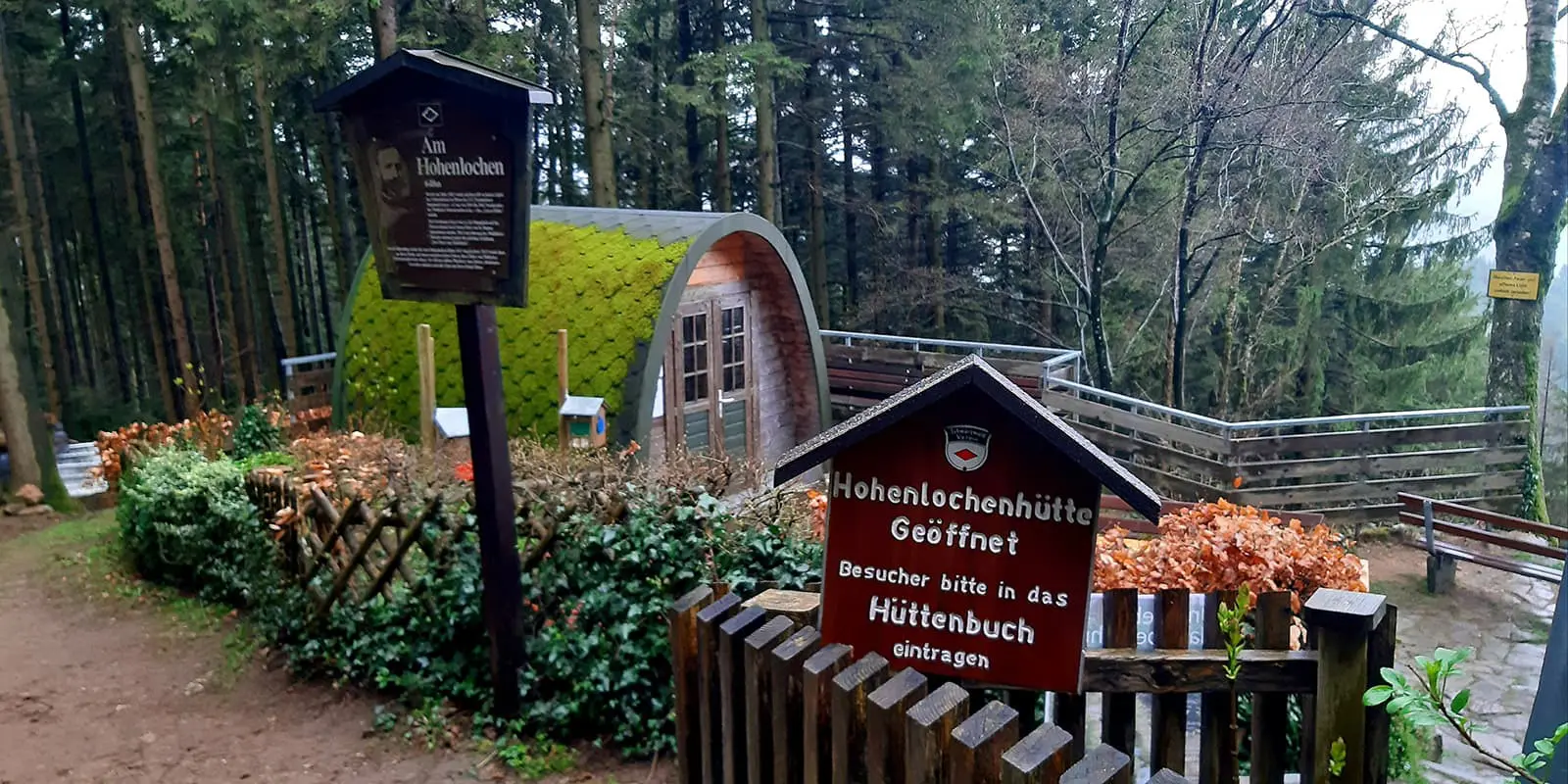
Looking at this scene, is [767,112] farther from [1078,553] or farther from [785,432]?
[1078,553]

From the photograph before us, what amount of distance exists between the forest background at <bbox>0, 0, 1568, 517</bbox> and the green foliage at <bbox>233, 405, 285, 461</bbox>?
374cm

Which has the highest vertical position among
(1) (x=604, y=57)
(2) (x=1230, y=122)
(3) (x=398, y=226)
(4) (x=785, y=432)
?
(1) (x=604, y=57)

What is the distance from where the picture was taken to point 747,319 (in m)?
13.3

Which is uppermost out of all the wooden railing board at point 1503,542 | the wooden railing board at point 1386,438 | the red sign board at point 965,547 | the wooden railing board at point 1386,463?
the red sign board at point 965,547

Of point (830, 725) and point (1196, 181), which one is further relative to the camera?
point (1196, 181)

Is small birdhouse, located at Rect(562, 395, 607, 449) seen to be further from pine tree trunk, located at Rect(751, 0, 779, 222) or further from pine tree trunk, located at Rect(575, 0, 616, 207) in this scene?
pine tree trunk, located at Rect(751, 0, 779, 222)

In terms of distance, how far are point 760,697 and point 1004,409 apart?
3.62 feet

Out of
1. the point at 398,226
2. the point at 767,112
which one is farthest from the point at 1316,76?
the point at 398,226

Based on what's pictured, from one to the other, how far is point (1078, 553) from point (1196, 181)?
11.2 metres

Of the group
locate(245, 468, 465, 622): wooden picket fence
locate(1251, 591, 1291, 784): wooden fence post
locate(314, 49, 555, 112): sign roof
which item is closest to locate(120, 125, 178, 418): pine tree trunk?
locate(245, 468, 465, 622): wooden picket fence

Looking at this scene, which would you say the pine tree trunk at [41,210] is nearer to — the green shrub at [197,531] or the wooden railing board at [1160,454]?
the green shrub at [197,531]

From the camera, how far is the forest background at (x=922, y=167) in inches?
551

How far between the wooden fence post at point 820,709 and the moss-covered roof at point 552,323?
810 centimetres

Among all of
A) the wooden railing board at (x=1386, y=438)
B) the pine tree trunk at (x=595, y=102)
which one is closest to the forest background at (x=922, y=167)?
the pine tree trunk at (x=595, y=102)
